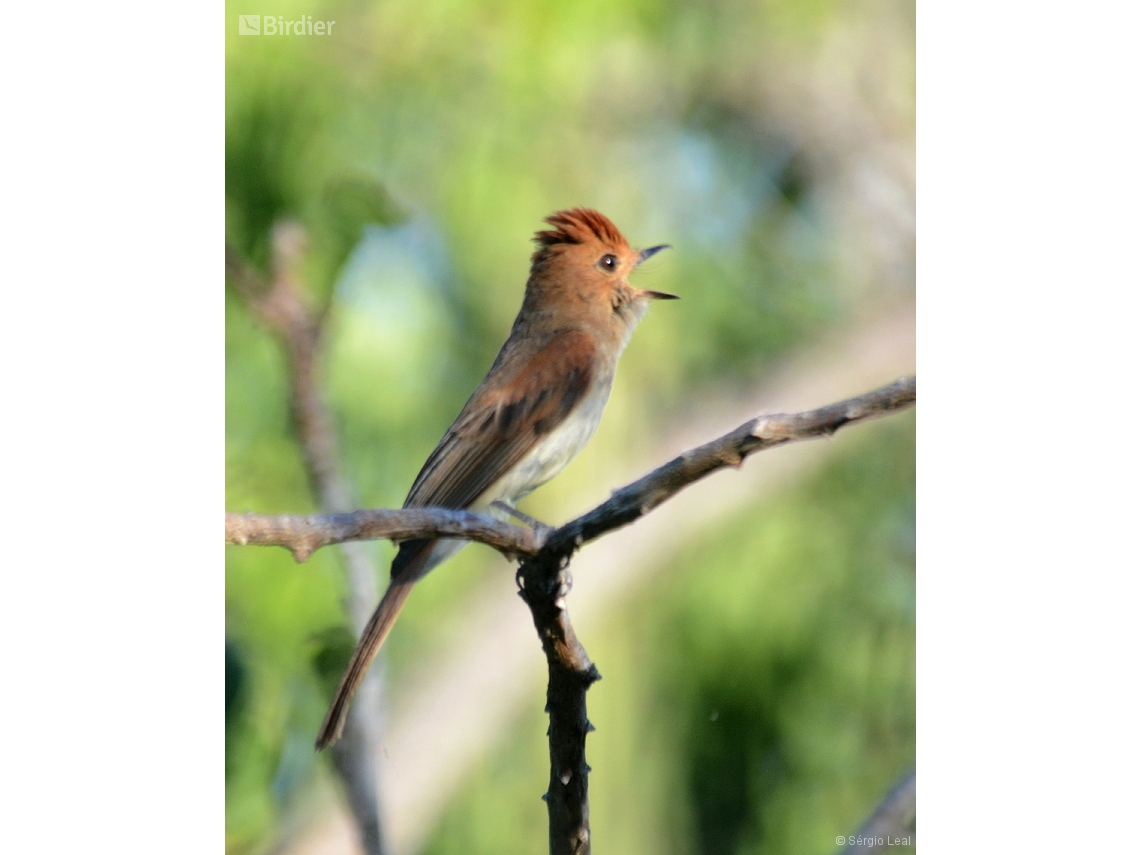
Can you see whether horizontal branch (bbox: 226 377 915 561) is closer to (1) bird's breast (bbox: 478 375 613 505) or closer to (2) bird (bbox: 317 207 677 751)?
(2) bird (bbox: 317 207 677 751)

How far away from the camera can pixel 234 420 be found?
2.86 meters

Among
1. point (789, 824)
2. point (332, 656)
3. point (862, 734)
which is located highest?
point (332, 656)

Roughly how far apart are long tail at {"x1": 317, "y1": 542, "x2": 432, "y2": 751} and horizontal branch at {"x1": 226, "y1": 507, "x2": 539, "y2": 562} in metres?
0.39

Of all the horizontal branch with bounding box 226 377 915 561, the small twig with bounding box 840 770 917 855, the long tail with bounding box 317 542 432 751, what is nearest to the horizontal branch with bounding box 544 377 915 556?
the horizontal branch with bounding box 226 377 915 561

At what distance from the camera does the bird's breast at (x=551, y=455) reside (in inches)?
114

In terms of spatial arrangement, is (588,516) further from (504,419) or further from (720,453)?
(504,419)

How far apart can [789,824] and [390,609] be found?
3.64 feet

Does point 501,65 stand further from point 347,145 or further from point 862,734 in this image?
point 862,734

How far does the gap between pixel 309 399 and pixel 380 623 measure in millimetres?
580

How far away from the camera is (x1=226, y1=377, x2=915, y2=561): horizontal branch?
208 cm

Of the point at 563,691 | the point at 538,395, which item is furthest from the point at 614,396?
the point at 563,691

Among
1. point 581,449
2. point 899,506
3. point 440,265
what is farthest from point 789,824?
point 440,265

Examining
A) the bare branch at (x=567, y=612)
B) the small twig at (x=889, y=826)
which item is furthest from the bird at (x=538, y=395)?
the small twig at (x=889, y=826)

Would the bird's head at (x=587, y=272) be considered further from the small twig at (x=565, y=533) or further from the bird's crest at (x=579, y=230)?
the small twig at (x=565, y=533)
